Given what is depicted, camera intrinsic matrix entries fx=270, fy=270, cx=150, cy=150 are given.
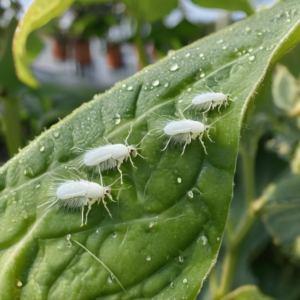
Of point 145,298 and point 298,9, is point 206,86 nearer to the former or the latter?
point 298,9

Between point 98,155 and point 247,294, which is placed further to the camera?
point 247,294

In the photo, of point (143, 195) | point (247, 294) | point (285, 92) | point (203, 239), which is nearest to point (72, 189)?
point (143, 195)

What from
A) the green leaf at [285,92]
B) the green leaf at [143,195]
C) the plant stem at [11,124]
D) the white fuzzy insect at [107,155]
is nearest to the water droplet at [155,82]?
the green leaf at [143,195]

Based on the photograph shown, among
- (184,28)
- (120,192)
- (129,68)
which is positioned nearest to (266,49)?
(120,192)

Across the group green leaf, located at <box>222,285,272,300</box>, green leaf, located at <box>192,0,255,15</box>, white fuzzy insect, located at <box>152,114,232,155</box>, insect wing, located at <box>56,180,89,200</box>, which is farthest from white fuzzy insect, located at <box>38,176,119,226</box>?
green leaf, located at <box>192,0,255,15</box>

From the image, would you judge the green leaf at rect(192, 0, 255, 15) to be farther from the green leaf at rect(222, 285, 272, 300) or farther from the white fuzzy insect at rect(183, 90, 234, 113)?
the green leaf at rect(222, 285, 272, 300)

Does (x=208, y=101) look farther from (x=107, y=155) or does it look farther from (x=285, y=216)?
(x=285, y=216)

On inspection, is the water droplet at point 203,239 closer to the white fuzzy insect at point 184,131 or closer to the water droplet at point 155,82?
the white fuzzy insect at point 184,131
